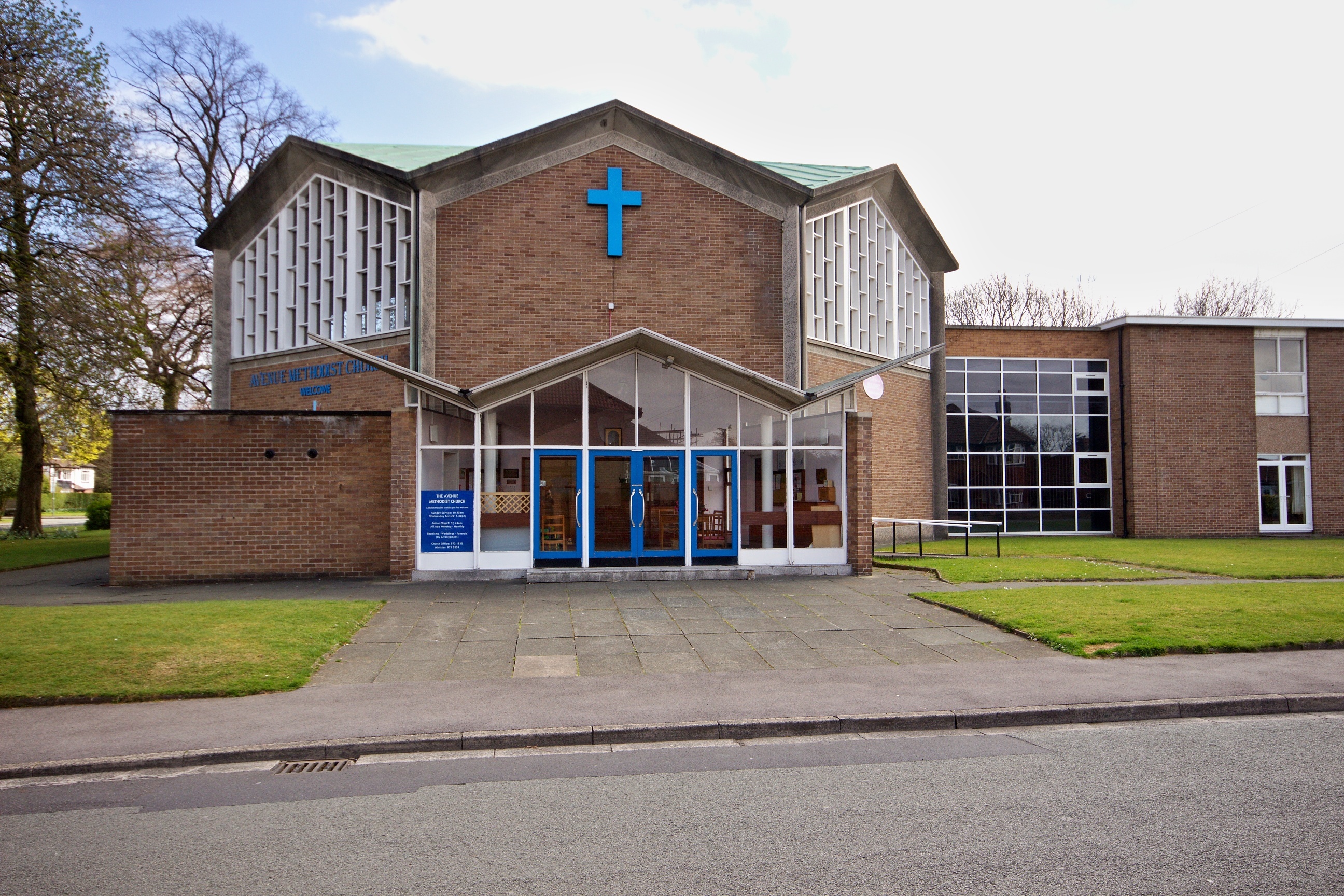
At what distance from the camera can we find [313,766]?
589cm

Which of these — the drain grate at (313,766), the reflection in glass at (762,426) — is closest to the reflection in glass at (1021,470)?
the reflection in glass at (762,426)

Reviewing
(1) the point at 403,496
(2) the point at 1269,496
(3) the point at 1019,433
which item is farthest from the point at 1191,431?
(1) the point at 403,496

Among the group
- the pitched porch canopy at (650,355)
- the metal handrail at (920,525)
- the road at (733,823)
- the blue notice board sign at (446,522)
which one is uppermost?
the pitched porch canopy at (650,355)

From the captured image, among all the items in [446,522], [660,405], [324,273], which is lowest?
[446,522]

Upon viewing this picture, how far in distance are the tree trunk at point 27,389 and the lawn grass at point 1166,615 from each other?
19.9 meters

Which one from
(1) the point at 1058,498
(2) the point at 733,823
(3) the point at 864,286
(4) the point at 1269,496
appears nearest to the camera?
(2) the point at 733,823

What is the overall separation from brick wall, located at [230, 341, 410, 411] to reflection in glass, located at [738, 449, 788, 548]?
735 centimetres

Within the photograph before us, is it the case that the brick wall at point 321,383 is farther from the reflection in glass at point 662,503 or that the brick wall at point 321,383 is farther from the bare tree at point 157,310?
the reflection in glass at point 662,503

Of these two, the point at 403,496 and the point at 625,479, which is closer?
the point at 403,496

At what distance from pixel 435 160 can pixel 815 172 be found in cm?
972

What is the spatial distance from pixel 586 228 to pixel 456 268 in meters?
2.86

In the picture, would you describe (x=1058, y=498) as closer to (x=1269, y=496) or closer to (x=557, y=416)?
(x=1269, y=496)

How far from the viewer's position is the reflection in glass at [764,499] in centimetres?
1520

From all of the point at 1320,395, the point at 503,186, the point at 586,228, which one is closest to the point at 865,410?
the point at 586,228
